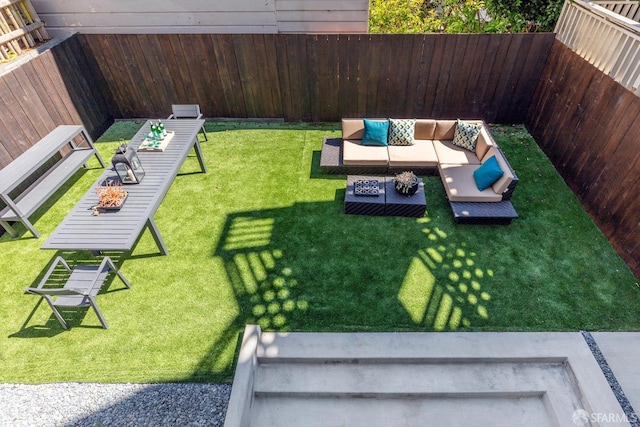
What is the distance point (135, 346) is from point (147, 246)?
2.16 metres

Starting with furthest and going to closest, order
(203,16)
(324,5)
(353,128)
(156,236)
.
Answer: (203,16)
(324,5)
(353,128)
(156,236)

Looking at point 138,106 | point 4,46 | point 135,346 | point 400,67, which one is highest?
point 4,46

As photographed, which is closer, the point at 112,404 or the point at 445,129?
the point at 112,404

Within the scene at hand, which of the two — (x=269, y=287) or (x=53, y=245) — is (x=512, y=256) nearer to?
(x=269, y=287)

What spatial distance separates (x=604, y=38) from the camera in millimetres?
7172

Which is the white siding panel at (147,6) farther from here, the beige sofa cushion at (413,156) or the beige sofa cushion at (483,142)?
the beige sofa cushion at (483,142)

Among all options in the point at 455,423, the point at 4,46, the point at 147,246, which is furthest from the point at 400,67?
the point at 4,46

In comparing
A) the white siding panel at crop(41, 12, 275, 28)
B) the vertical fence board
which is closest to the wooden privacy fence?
the white siding panel at crop(41, 12, 275, 28)

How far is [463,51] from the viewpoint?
8867 millimetres

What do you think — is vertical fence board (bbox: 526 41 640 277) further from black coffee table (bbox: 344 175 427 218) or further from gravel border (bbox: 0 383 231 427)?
gravel border (bbox: 0 383 231 427)

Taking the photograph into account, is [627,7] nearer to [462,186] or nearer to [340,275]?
[462,186]

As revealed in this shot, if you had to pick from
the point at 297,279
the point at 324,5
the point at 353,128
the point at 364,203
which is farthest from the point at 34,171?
the point at 324,5

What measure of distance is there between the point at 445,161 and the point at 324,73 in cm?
408

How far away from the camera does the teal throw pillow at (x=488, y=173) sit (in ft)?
23.2
